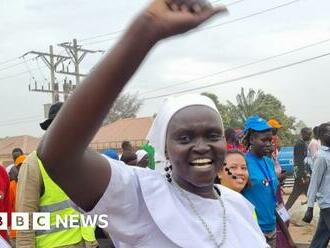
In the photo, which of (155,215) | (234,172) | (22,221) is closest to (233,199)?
(155,215)

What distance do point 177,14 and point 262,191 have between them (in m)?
3.50

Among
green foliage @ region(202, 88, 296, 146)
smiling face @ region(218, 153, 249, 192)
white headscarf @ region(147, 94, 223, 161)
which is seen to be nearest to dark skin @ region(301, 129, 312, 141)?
smiling face @ region(218, 153, 249, 192)

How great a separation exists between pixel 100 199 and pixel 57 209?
192cm

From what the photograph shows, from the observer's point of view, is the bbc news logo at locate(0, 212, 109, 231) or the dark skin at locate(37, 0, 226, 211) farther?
the bbc news logo at locate(0, 212, 109, 231)

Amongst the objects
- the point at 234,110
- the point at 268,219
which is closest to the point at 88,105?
the point at 268,219

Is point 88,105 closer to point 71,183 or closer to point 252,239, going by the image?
point 71,183

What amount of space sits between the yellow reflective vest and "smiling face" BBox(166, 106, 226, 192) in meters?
1.58

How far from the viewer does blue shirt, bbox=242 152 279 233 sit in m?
4.48

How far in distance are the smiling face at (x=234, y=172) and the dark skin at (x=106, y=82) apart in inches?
113

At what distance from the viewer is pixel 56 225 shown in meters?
3.33

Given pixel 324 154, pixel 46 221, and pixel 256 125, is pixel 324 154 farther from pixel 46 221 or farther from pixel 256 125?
pixel 46 221

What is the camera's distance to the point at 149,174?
170 cm

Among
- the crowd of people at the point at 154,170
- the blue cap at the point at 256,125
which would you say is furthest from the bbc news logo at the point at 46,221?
the blue cap at the point at 256,125

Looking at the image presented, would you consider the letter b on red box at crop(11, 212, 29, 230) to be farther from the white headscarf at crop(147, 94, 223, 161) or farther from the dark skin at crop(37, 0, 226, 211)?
the dark skin at crop(37, 0, 226, 211)
